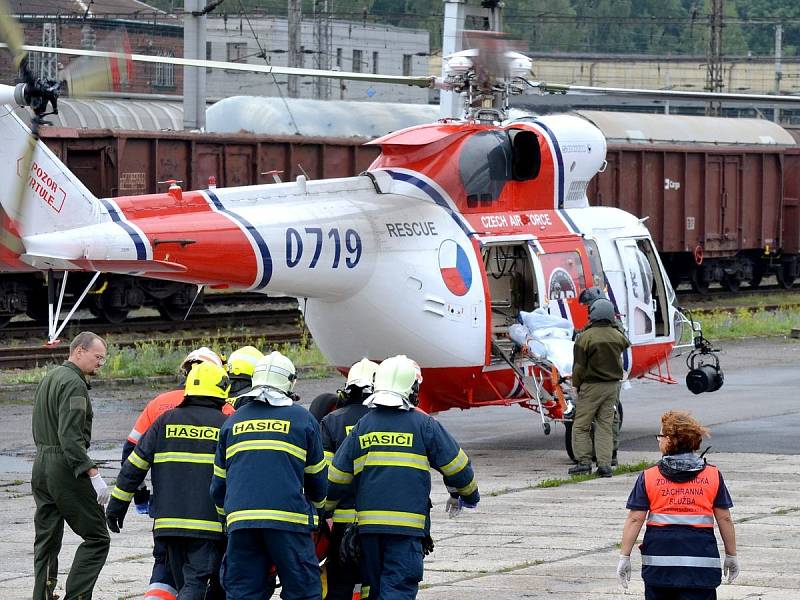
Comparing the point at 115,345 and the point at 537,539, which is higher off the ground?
the point at 537,539

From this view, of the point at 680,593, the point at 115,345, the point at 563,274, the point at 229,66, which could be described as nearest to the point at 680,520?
the point at 680,593

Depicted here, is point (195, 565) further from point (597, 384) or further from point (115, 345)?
point (115, 345)

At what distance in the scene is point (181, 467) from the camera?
801 cm

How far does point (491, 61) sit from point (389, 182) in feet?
5.64

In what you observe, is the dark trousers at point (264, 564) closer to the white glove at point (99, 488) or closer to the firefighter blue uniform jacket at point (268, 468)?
the firefighter blue uniform jacket at point (268, 468)

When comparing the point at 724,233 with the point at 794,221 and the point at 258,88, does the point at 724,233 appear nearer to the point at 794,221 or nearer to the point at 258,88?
the point at 794,221

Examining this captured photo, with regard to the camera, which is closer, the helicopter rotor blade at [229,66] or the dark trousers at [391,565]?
the dark trousers at [391,565]

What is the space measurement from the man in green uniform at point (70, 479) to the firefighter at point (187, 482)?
2.24ft

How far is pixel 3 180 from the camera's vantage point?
1250cm

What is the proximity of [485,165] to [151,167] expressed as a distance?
12.1 metres

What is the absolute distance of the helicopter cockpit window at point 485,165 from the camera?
583 inches

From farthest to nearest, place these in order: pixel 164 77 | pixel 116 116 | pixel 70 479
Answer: pixel 164 77
pixel 116 116
pixel 70 479

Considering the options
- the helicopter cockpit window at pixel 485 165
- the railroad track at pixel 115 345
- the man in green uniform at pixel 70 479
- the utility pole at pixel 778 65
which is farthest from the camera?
the utility pole at pixel 778 65

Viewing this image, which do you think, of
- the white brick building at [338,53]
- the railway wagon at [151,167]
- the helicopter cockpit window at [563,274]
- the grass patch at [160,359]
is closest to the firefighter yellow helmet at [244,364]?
the helicopter cockpit window at [563,274]
